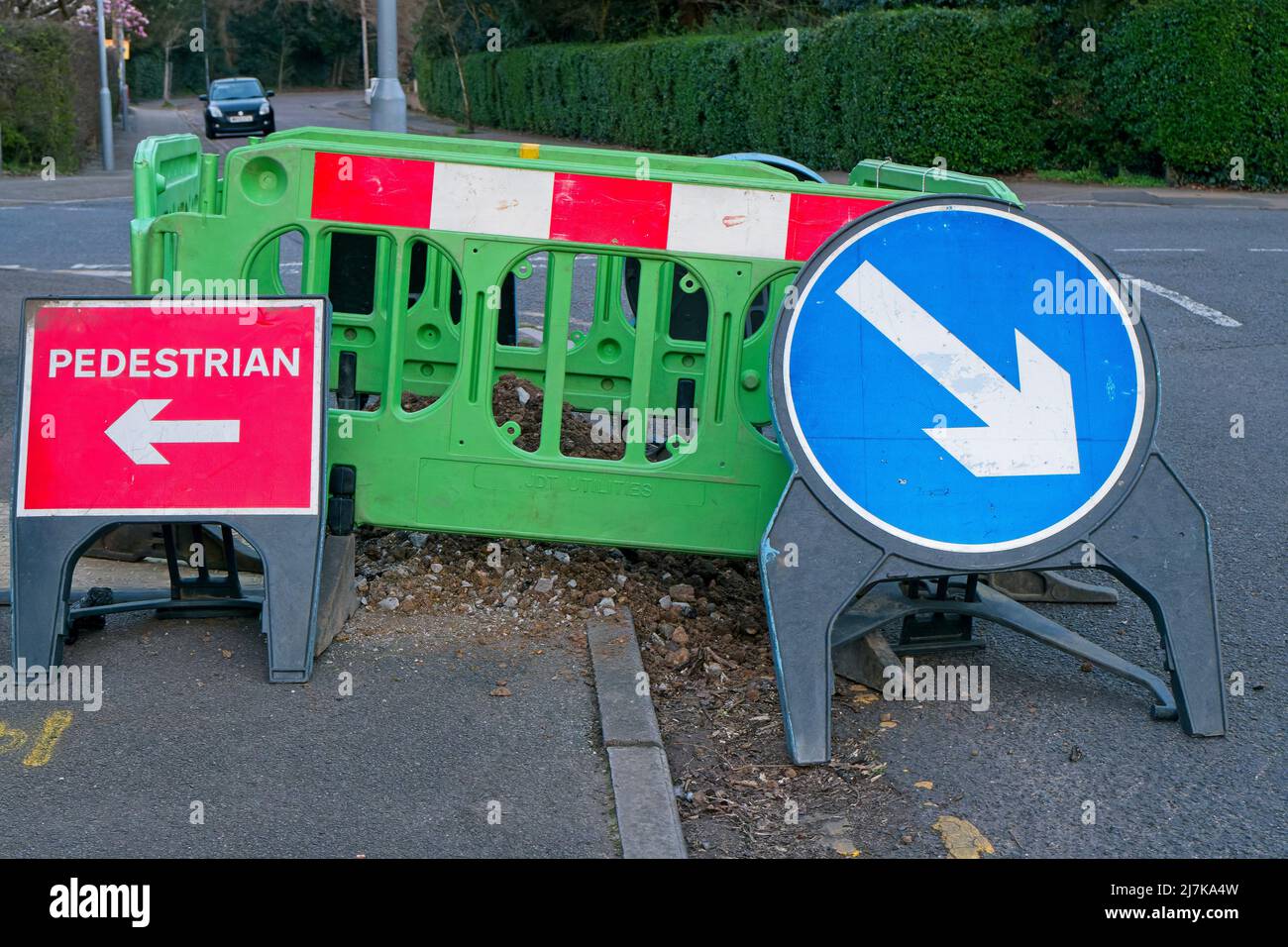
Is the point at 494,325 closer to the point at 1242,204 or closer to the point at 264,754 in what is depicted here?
the point at 264,754

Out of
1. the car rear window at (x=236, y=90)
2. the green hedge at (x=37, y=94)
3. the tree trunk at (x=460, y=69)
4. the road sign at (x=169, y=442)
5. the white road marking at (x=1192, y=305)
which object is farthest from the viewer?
the tree trunk at (x=460, y=69)

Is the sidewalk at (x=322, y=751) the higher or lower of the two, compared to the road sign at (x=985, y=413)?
lower

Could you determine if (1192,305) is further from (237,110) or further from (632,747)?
(237,110)

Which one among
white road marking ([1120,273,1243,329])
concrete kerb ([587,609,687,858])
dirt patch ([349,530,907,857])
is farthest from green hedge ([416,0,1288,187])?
concrete kerb ([587,609,687,858])

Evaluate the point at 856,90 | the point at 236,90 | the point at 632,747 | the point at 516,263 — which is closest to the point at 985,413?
the point at 632,747

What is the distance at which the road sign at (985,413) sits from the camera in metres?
4.02

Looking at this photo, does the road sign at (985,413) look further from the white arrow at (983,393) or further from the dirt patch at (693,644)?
the dirt patch at (693,644)

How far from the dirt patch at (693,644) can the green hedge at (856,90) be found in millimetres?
18501

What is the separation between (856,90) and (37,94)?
558 inches

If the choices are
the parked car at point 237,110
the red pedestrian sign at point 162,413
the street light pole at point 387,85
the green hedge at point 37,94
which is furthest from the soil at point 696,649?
the parked car at point 237,110

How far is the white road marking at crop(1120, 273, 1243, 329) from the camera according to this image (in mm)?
10656

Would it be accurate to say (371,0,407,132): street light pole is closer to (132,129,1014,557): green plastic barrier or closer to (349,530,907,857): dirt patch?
(349,530,907,857): dirt patch

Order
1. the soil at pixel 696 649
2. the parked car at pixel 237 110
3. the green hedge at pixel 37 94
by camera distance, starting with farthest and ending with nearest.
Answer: the parked car at pixel 237 110 → the green hedge at pixel 37 94 → the soil at pixel 696 649
